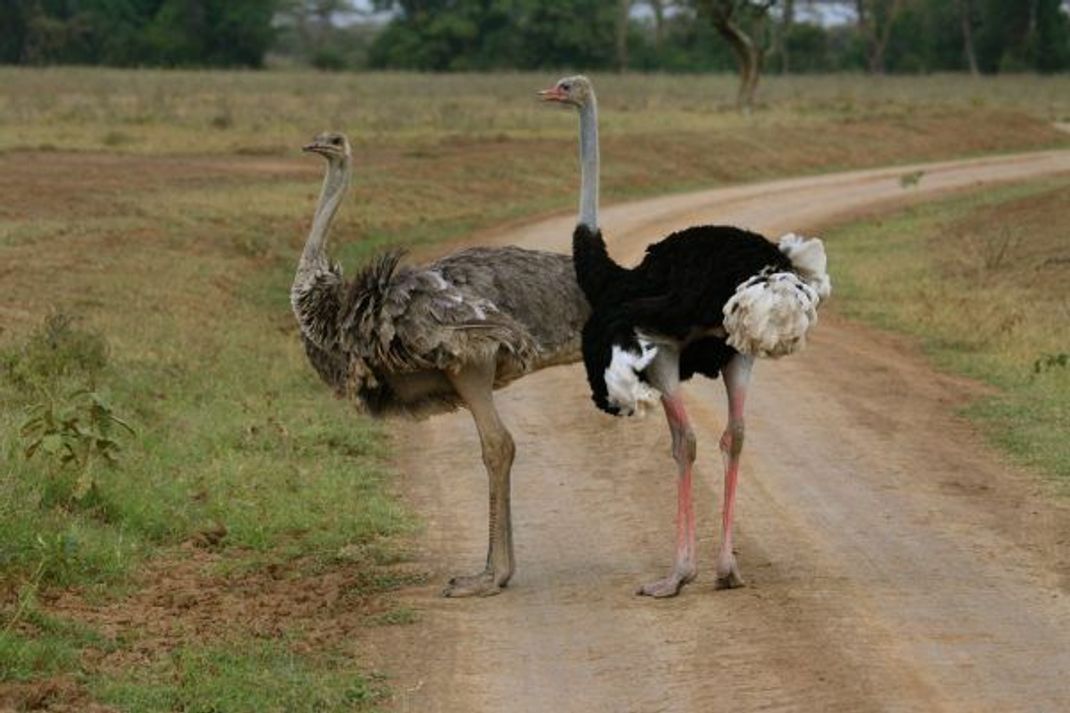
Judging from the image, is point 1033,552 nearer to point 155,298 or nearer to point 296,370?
point 296,370

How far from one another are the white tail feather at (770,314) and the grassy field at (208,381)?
1647 millimetres

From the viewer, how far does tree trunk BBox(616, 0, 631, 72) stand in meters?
73.1

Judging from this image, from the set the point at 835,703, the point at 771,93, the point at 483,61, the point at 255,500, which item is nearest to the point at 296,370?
the point at 255,500

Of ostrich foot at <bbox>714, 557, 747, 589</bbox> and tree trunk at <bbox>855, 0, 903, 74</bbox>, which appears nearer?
ostrich foot at <bbox>714, 557, 747, 589</bbox>

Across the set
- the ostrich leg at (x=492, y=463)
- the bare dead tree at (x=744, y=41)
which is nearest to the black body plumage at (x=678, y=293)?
the ostrich leg at (x=492, y=463)

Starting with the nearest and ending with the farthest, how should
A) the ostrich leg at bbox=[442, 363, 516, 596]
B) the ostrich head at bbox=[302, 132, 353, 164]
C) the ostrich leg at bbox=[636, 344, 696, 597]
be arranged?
the ostrich leg at bbox=[636, 344, 696, 597], the ostrich leg at bbox=[442, 363, 516, 596], the ostrich head at bbox=[302, 132, 353, 164]

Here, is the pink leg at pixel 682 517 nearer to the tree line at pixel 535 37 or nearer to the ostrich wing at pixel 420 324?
the ostrich wing at pixel 420 324

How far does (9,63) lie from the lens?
66.6 metres

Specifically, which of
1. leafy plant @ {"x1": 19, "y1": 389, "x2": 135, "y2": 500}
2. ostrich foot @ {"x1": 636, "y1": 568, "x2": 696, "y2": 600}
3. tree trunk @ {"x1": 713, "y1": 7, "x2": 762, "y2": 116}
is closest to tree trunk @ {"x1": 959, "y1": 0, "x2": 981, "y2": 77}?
tree trunk @ {"x1": 713, "y1": 7, "x2": 762, "y2": 116}

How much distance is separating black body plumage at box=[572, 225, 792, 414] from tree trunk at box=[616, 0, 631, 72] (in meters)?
66.3

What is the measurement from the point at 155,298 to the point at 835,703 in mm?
10048

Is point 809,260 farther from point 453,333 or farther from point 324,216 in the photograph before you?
point 324,216

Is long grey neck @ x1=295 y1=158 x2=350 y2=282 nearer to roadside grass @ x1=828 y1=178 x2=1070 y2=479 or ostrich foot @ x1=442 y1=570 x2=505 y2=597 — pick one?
ostrich foot @ x1=442 y1=570 x2=505 y2=597

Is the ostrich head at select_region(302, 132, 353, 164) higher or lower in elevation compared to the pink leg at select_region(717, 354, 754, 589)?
higher
